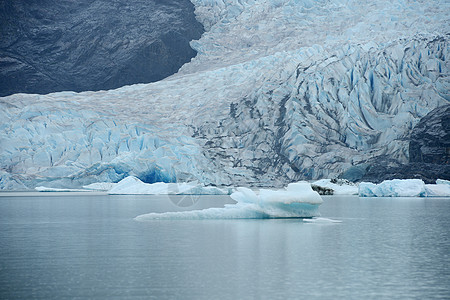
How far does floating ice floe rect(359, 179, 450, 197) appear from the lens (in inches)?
834

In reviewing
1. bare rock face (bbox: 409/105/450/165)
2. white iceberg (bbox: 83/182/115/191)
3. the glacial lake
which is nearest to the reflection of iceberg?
the glacial lake

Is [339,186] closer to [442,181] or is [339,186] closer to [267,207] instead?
[442,181]

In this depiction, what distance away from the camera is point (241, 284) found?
463cm

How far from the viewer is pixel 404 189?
21.4 metres

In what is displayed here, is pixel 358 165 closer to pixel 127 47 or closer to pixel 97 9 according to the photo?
pixel 127 47

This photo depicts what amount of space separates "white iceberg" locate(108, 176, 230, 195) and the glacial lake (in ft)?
38.5

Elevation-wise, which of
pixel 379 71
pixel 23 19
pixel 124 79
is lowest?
pixel 379 71

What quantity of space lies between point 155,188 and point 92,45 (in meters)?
22.0

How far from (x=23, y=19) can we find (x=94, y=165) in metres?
22.8

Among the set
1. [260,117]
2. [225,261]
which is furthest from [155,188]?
[225,261]

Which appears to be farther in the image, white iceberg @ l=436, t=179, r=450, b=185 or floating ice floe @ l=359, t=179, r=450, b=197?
white iceberg @ l=436, t=179, r=450, b=185

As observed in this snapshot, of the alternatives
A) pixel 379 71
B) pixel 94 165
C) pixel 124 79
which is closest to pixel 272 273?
pixel 94 165

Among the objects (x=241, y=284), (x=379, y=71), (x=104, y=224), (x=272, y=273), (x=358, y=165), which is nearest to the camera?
(x=241, y=284)

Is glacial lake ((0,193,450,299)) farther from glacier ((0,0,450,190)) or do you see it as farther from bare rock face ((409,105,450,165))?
bare rock face ((409,105,450,165))
